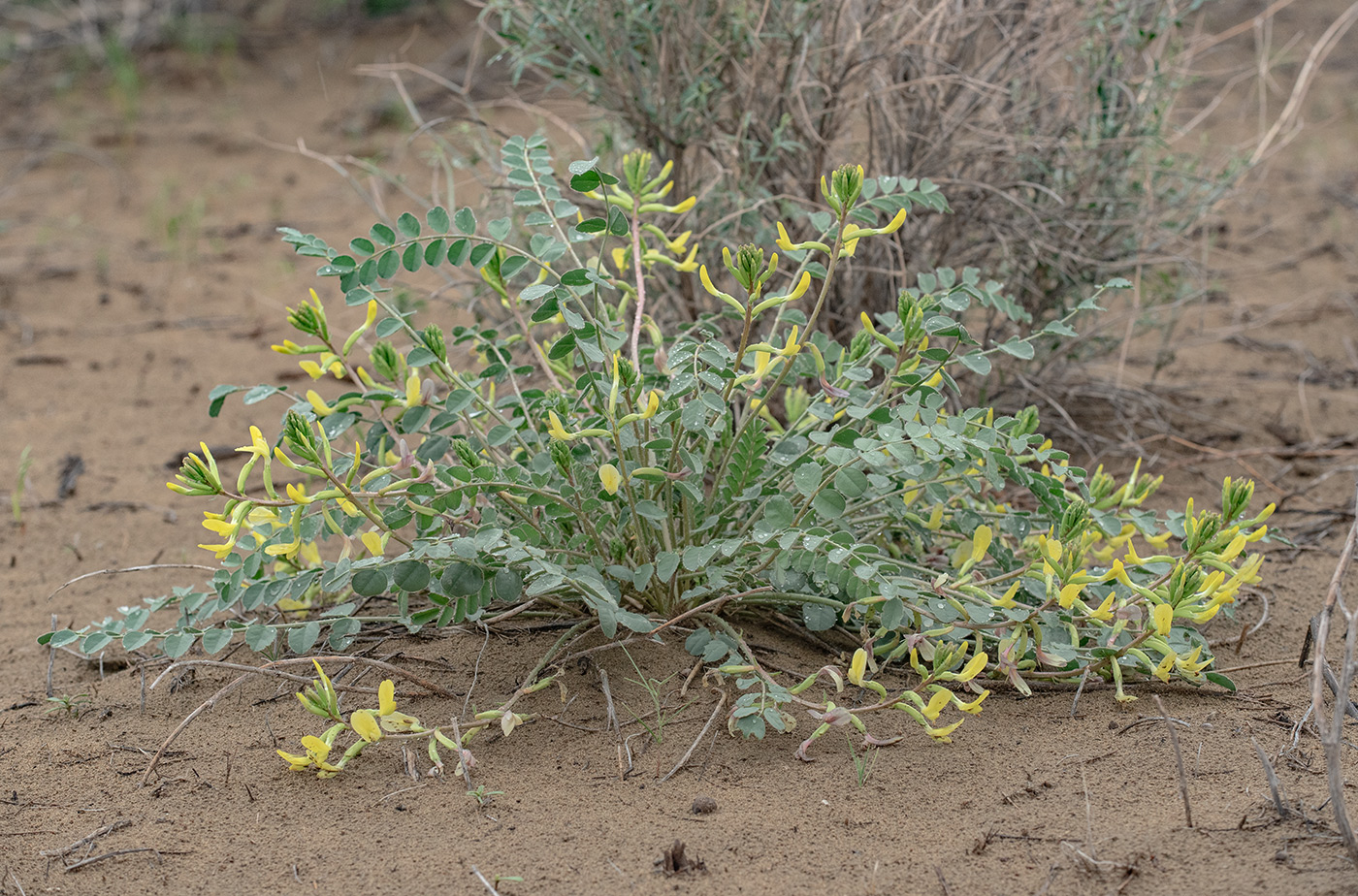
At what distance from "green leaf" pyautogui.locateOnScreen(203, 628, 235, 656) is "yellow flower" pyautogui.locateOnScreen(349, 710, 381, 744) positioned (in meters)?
0.29

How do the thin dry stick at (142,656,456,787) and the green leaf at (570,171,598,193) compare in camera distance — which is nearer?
the green leaf at (570,171,598,193)

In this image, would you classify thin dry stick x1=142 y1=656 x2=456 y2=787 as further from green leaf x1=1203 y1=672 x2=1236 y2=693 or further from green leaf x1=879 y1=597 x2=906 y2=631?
green leaf x1=1203 y1=672 x2=1236 y2=693

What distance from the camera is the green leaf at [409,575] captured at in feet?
5.33

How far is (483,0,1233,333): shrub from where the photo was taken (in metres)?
2.54

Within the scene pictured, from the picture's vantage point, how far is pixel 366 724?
1558mm

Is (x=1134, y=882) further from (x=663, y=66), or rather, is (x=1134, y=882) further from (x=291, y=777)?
(x=663, y=66)

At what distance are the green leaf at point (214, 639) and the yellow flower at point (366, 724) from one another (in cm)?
29

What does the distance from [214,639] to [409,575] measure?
13.6 inches

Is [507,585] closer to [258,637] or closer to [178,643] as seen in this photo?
[258,637]

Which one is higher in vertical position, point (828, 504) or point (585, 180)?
point (585, 180)

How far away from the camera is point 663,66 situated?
2527 millimetres

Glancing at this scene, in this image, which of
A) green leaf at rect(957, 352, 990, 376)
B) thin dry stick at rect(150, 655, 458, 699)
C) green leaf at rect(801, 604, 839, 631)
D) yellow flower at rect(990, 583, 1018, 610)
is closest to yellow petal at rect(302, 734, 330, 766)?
thin dry stick at rect(150, 655, 458, 699)

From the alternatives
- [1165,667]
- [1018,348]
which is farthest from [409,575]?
[1165,667]

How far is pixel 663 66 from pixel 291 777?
64.7 inches
